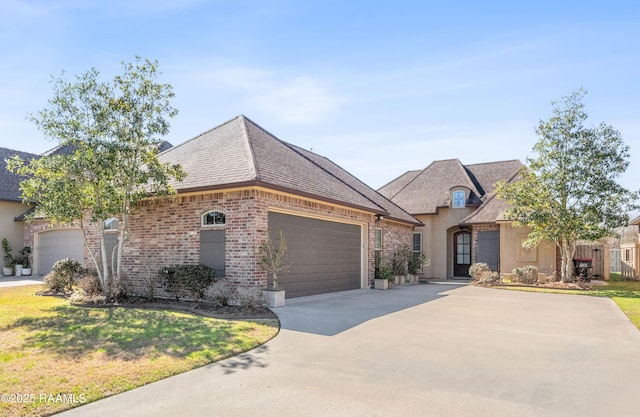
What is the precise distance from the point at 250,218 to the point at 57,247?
44.2 ft

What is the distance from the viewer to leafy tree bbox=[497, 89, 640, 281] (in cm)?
1700

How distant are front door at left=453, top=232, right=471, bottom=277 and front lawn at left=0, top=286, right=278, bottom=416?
16.8 m

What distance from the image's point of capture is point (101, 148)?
10.7 meters

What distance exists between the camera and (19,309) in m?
9.96

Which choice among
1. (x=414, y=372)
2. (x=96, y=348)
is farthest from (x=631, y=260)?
(x=96, y=348)

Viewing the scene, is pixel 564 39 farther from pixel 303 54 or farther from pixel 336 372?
pixel 336 372

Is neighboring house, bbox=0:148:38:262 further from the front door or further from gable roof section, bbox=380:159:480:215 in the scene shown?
the front door

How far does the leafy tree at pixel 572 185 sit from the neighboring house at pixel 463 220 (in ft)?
5.11

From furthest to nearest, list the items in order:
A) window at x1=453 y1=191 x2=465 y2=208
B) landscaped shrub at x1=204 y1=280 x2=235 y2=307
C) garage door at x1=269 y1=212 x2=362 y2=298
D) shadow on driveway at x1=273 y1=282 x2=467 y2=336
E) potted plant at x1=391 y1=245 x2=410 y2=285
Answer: window at x1=453 y1=191 x2=465 y2=208 < potted plant at x1=391 y1=245 x2=410 y2=285 < garage door at x1=269 y1=212 x2=362 y2=298 < landscaped shrub at x1=204 y1=280 x2=235 y2=307 < shadow on driveway at x1=273 y1=282 x2=467 y2=336

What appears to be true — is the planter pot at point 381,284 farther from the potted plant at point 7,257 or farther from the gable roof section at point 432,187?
the potted plant at point 7,257

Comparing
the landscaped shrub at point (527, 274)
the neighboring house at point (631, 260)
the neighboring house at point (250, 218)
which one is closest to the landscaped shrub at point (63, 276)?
the neighboring house at point (250, 218)

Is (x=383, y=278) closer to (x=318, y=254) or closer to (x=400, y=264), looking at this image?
(x=400, y=264)

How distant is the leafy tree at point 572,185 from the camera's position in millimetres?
17000

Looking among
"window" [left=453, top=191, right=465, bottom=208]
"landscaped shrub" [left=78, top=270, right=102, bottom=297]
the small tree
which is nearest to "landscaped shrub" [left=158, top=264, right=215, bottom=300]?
the small tree
